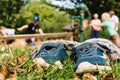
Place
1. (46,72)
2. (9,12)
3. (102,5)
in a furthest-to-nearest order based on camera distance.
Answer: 1. (102,5)
2. (9,12)
3. (46,72)

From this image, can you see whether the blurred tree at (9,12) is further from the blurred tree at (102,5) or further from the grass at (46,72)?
the grass at (46,72)

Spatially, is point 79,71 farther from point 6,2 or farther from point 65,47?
point 6,2

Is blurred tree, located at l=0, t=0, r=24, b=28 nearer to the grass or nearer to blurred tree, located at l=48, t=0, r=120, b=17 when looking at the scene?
blurred tree, located at l=48, t=0, r=120, b=17

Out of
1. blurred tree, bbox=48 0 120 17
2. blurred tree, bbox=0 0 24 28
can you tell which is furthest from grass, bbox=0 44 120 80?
blurred tree, bbox=48 0 120 17

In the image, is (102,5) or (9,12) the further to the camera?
(102,5)

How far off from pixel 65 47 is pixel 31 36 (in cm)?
1009

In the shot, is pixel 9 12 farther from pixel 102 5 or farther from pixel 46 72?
pixel 46 72

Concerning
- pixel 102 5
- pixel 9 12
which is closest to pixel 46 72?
pixel 9 12

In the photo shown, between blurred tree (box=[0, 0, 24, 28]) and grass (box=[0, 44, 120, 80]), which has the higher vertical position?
grass (box=[0, 44, 120, 80])

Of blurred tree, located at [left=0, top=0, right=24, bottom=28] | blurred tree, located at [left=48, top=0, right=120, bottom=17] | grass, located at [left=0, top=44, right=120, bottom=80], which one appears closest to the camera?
grass, located at [left=0, top=44, right=120, bottom=80]

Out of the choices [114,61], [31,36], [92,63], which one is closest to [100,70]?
[92,63]

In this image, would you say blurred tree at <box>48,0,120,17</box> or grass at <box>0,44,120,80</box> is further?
blurred tree at <box>48,0,120,17</box>

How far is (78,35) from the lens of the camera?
20781mm

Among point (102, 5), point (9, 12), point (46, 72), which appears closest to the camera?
point (46, 72)
